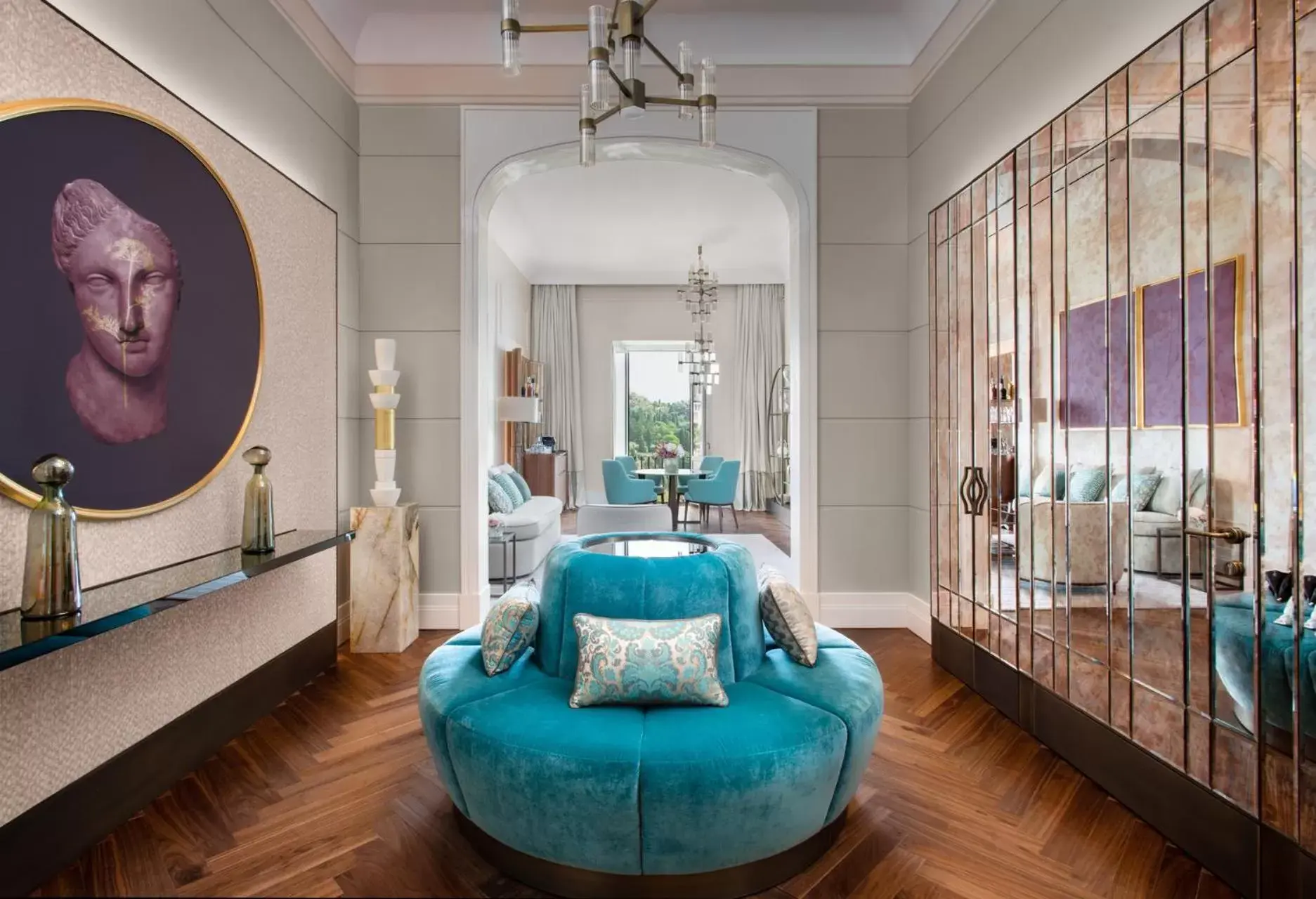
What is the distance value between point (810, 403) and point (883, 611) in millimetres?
1361

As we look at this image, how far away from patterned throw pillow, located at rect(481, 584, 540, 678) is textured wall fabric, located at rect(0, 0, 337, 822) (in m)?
1.16

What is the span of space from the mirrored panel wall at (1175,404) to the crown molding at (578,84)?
140cm

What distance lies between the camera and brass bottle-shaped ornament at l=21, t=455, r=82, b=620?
1710 mm

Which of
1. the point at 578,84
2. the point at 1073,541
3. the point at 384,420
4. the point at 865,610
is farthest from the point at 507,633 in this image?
the point at 578,84

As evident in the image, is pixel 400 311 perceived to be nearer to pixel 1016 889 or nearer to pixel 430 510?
pixel 430 510

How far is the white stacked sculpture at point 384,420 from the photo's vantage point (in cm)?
372

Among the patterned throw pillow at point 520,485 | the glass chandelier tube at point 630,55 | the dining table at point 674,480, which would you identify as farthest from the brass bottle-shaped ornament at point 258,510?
the dining table at point 674,480

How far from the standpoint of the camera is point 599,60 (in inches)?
81.1

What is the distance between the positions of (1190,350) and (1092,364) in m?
0.44

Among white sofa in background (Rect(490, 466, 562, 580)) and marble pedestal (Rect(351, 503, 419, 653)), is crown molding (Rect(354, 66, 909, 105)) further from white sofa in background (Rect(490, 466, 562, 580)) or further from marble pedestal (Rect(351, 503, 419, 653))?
white sofa in background (Rect(490, 466, 562, 580))

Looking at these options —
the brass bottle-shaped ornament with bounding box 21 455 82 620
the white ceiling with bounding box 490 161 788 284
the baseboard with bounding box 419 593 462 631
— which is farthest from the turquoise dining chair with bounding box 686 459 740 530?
the brass bottle-shaped ornament with bounding box 21 455 82 620

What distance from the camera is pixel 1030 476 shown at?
2.82 meters

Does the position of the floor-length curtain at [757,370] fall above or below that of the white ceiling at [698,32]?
below

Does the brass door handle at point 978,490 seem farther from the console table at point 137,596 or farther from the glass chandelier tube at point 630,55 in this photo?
the console table at point 137,596
